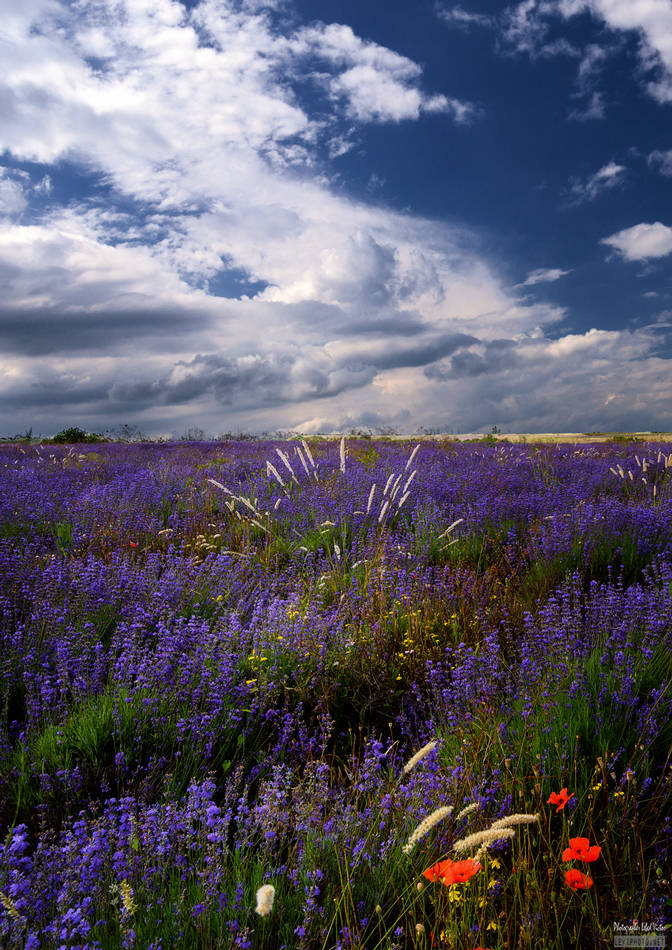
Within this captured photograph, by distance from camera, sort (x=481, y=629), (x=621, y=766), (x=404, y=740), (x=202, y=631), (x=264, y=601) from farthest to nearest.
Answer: (x=264, y=601)
(x=481, y=629)
(x=202, y=631)
(x=404, y=740)
(x=621, y=766)

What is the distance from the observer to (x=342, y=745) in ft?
9.81

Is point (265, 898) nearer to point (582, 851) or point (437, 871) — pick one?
point (437, 871)

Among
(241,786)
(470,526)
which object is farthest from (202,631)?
(470,526)

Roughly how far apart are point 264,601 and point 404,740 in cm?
155

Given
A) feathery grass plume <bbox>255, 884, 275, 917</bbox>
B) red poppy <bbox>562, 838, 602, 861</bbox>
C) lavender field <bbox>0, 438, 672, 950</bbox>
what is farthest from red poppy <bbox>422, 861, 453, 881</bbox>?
feathery grass plume <bbox>255, 884, 275, 917</bbox>

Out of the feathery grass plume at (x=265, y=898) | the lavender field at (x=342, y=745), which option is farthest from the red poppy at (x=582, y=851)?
the feathery grass plume at (x=265, y=898)

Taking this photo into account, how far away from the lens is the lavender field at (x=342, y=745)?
1.60 m

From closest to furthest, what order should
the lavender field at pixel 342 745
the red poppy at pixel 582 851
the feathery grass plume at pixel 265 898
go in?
the feathery grass plume at pixel 265 898
the red poppy at pixel 582 851
the lavender field at pixel 342 745

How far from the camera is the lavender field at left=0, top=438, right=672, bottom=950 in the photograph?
1.60 metres

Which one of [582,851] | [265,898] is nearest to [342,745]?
[582,851]

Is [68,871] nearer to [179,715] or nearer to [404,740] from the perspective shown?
[179,715]

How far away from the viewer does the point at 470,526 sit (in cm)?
571

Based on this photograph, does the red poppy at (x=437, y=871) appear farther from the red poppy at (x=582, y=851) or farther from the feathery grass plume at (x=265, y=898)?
the feathery grass plume at (x=265, y=898)

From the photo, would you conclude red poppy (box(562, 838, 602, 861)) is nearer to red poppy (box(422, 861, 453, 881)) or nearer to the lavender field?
the lavender field
